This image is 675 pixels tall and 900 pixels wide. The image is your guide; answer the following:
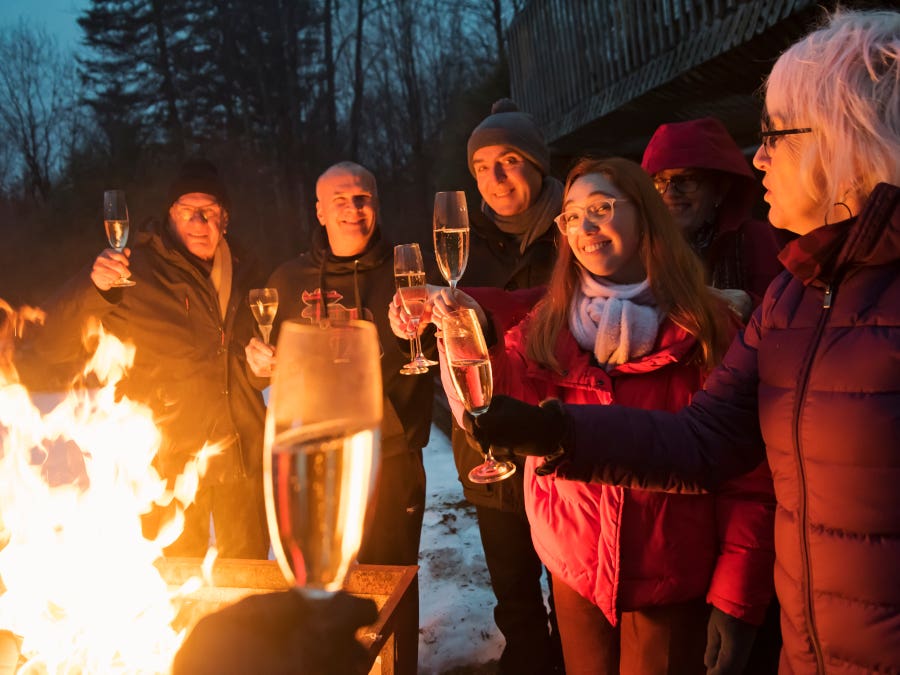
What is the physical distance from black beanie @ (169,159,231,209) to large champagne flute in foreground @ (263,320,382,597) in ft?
9.95

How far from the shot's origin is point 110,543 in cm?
220

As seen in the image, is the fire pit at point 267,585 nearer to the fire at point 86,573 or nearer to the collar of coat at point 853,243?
the fire at point 86,573

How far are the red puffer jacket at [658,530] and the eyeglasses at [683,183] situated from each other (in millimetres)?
1052

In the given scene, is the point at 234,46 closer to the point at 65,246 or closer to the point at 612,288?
the point at 65,246

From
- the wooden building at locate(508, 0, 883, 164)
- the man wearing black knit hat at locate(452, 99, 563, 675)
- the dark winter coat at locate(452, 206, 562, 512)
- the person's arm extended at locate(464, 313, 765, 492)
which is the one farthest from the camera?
the wooden building at locate(508, 0, 883, 164)

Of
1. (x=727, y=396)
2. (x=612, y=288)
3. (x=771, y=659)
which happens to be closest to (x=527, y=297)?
(x=612, y=288)

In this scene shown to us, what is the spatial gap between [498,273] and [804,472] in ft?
6.28

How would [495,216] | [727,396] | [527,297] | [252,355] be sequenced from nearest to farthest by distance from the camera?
[727,396]
[527,297]
[252,355]
[495,216]

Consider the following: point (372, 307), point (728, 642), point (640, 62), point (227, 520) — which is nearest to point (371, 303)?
point (372, 307)

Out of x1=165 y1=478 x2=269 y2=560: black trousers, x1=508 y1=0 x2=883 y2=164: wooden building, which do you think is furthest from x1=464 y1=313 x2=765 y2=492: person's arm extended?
x1=165 y1=478 x2=269 y2=560: black trousers

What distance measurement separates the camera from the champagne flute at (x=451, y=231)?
238cm

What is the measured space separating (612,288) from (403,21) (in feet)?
58.4

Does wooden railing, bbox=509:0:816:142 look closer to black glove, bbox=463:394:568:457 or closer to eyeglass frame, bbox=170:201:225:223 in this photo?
black glove, bbox=463:394:568:457

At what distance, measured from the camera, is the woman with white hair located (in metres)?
1.25
